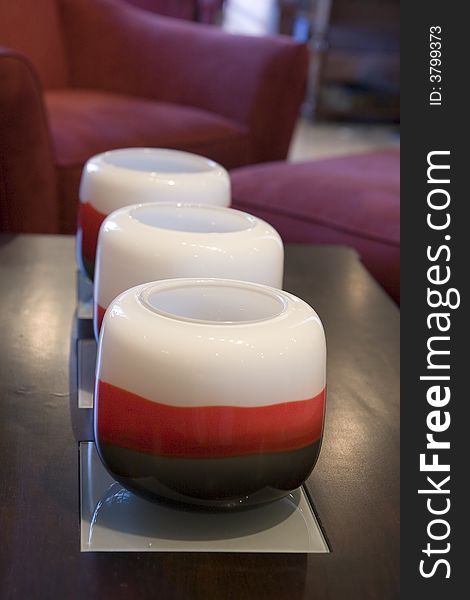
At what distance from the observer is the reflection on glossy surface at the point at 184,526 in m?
0.51

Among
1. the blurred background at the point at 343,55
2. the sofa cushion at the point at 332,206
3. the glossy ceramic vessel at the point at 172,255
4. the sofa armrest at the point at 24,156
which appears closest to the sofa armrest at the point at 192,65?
the sofa cushion at the point at 332,206

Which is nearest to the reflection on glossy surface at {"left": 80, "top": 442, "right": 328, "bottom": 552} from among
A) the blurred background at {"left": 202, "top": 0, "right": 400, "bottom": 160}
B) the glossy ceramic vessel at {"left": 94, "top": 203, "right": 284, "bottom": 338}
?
the glossy ceramic vessel at {"left": 94, "top": 203, "right": 284, "bottom": 338}

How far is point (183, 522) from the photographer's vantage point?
531mm

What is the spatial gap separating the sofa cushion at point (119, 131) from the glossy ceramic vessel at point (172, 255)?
1.11 meters

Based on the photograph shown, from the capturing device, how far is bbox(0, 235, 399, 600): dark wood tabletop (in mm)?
477

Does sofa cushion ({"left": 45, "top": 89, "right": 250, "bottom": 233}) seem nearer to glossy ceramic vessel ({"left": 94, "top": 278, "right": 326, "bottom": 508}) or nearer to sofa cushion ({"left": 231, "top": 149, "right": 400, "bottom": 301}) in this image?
sofa cushion ({"left": 231, "top": 149, "right": 400, "bottom": 301})

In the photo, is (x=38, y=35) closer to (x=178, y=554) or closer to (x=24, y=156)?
(x=24, y=156)

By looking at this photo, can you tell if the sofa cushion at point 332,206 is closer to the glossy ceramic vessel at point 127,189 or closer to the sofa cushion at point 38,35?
the glossy ceramic vessel at point 127,189

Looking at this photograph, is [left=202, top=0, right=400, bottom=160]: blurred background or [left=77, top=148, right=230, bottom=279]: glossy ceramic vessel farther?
[left=202, top=0, right=400, bottom=160]: blurred background

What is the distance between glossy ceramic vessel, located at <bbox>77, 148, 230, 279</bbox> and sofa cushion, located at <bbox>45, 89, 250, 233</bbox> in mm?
882

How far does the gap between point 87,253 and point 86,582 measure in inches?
18.6

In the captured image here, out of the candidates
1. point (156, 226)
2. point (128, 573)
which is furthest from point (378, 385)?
point (128, 573)

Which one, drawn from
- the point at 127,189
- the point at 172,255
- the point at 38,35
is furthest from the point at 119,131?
the point at 172,255

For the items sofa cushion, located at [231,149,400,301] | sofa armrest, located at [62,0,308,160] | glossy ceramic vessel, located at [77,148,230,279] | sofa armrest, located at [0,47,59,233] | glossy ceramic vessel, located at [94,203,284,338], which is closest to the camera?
glossy ceramic vessel, located at [94,203,284,338]
